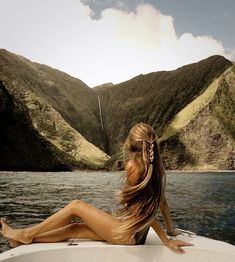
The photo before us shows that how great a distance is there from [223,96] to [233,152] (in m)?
26.5

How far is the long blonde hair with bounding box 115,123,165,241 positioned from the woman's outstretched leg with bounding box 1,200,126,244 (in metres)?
0.14

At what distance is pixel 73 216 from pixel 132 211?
2.39ft

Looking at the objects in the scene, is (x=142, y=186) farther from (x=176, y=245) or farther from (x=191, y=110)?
(x=191, y=110)

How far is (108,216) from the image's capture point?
5.93m

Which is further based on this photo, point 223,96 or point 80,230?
point 223,96

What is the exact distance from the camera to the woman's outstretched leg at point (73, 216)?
585 centimetres

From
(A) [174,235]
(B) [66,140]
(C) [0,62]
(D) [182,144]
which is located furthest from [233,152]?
(A) [174,235]

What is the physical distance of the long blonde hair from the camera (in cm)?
575

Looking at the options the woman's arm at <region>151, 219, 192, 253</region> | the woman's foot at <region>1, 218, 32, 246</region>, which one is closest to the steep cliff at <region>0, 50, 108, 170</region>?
the woman's foot at <region>1, 218, 32, 246</region>

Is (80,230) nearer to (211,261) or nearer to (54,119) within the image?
(211,261)

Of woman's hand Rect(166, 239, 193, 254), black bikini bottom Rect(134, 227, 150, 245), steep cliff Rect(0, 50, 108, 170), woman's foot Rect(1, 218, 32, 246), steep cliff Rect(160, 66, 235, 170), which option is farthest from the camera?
steep cliff Rect(160, 66, 235, 170)

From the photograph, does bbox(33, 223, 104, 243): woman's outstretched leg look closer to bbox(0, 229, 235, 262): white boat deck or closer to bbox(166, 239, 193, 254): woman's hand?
bbox(0, 229, 235, 262): white boat deck

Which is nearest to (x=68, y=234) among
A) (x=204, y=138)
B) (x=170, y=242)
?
(x=170, y=242)

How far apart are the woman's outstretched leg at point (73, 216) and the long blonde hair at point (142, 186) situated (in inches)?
5.5
